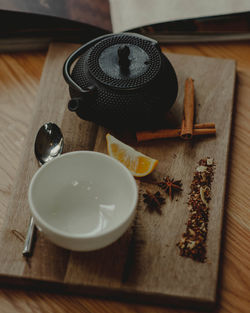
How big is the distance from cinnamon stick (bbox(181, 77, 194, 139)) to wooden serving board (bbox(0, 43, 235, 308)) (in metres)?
0.02

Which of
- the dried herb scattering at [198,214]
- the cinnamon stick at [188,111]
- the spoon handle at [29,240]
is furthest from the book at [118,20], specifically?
the spoon handle at [29,240]

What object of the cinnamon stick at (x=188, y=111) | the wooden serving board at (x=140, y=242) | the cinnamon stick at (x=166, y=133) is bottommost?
the wooden serving board at (x=140, y=242)

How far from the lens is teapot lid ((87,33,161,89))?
3.38 feet

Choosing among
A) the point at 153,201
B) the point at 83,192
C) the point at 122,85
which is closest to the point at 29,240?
the point at 83,192

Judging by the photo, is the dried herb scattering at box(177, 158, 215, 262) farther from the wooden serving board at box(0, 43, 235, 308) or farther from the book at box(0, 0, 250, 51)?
the book at box(0, 0, 250, 51)

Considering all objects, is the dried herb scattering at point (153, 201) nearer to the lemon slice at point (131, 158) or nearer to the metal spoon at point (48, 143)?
the lemon slice at point (131, 158)

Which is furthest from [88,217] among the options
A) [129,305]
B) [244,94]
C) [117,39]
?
[244,94]

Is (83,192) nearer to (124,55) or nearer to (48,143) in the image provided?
(48,143)

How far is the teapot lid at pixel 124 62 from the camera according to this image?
1.03m

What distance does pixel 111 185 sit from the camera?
965mm

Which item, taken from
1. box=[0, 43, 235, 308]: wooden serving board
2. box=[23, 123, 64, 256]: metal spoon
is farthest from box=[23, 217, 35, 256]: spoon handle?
box=[23, 123, 64, 256]: metal spoon

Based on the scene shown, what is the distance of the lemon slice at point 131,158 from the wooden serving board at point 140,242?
3 centimetres

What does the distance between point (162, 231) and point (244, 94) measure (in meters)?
0.51

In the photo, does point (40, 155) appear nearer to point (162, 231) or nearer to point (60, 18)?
point (162, 231)
